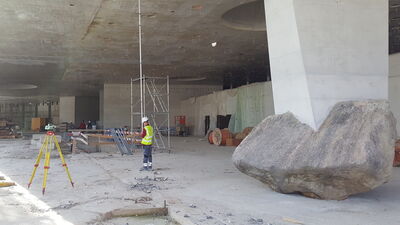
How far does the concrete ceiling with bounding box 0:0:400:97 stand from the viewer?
48.2 feet

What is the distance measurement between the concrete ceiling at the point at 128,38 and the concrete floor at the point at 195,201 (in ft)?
21.8

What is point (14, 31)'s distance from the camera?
58.2 ft

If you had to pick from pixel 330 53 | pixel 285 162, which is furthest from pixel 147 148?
pixel 330 53

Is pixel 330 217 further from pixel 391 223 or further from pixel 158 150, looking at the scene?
pixel 158 150

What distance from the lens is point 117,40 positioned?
1997 cm

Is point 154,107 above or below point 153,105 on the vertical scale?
below

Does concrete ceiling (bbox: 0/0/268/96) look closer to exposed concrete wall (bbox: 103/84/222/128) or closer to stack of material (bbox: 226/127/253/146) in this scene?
exposed concrete wall (bbox: 103/84/222/128)

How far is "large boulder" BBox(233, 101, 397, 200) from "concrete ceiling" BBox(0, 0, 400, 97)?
788 cm

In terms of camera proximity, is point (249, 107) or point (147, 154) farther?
point (249, 107)

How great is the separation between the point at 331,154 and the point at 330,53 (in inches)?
91.2

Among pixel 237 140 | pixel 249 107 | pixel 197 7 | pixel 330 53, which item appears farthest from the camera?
pixel 249 107

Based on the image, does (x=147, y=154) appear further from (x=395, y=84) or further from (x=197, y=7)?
(x=395, y=84)

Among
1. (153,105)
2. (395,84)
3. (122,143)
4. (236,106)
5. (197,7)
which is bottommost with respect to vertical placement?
(122,143)

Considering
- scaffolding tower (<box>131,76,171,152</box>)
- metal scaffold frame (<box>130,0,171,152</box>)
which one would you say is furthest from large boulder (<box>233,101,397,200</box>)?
scaffolding tower (<box>131,76,171,152</box>)
